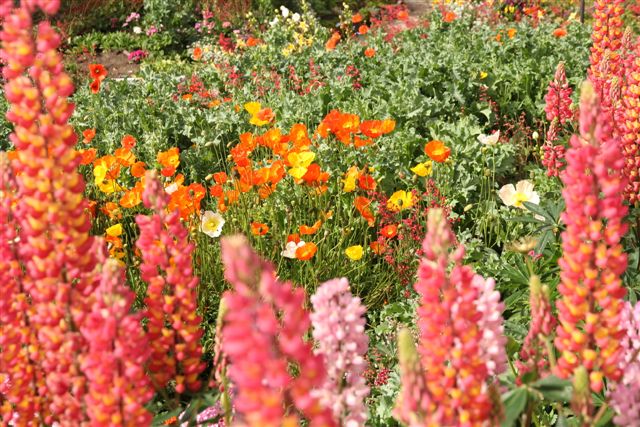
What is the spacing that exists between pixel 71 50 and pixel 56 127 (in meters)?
9.89

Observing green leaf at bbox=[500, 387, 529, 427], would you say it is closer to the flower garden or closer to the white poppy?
the flower garden

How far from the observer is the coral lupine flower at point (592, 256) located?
1322 mm

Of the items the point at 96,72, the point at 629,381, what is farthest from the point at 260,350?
the point at 96,72

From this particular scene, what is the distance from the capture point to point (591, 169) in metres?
1.36

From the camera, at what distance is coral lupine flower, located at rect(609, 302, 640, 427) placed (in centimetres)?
137

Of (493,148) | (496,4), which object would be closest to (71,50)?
(496,4)

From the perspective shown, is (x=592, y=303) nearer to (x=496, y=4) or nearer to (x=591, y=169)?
(x=591, y=169)

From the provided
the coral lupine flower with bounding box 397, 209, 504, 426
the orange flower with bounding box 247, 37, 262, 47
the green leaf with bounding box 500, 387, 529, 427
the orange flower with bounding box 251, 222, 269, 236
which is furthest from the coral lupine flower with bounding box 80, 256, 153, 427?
the orange flower with bounding box 247, 37, 262, 47

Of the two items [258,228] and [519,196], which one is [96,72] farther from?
[519,196]

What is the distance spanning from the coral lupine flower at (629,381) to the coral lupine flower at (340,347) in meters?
0.44

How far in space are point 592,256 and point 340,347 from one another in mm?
456

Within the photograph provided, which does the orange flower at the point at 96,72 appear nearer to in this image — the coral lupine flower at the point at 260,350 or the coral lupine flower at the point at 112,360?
the coral lupine flower at the point at 112,360

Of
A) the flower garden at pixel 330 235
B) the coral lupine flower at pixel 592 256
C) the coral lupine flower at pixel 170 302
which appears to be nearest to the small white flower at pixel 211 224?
the flower garden at pixel 330 235

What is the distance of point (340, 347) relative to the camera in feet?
4.65
